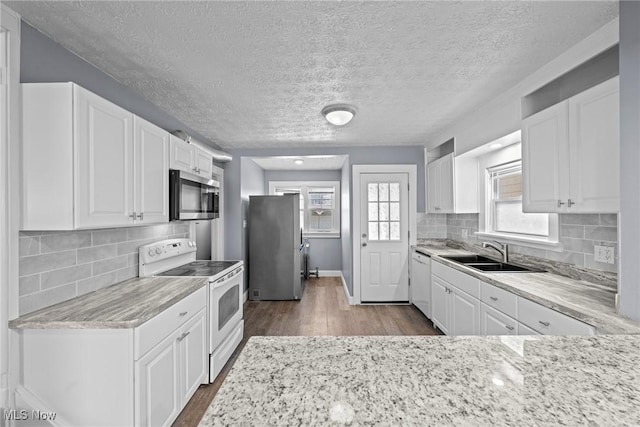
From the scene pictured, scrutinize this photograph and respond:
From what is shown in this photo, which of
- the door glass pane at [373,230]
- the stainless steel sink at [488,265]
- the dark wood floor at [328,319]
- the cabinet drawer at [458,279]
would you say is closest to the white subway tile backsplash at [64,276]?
the dark wood floor at [328,319]

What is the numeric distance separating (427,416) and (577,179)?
1802mm

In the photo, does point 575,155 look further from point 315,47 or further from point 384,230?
point 384,230

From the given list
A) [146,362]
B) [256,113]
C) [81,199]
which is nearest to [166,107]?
[256,113]

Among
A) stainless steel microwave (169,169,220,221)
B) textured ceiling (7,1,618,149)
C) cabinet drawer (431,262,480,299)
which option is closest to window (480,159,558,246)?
cabinet drawer (431,262,480,299)

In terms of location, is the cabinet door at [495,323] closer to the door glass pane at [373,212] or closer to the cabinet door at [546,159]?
the cabinet door at [546,159]

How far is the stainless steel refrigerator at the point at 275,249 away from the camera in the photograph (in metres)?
4.40

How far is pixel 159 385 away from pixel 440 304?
2.61 m

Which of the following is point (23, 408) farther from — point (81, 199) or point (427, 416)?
point (427, 416)

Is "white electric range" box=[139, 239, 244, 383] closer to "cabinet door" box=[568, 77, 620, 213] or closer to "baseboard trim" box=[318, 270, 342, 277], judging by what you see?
"cabinet door" box=[568, 77, 620, 213]

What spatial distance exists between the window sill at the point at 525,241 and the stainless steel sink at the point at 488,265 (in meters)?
0.20

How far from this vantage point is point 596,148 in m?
1.58

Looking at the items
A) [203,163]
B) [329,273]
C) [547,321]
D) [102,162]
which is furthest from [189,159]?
[329,273]

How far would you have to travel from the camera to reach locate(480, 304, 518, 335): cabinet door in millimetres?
1915

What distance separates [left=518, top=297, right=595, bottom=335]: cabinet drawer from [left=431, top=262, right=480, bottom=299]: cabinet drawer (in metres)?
0.51
